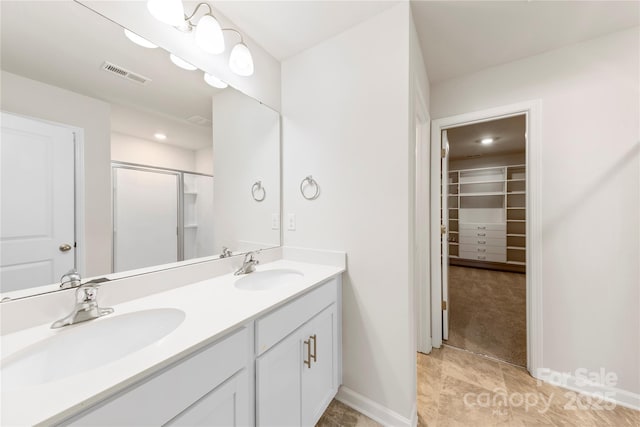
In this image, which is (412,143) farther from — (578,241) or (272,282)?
(578,241)

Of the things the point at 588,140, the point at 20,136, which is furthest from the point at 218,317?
the point at 588,140

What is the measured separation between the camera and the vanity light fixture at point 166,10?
976mm

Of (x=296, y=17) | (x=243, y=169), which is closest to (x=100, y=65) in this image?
(x=243, y=169)

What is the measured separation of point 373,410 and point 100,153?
190 centimetres

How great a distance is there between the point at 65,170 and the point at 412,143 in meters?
1.59

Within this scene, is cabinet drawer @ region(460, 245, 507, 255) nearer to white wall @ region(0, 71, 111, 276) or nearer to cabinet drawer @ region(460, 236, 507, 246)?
cabinet drawer @ region(460, 236, 507, 246)

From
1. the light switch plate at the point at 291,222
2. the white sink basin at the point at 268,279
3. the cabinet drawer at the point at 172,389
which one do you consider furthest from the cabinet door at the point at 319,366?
the light switch plate at the point at 291,222

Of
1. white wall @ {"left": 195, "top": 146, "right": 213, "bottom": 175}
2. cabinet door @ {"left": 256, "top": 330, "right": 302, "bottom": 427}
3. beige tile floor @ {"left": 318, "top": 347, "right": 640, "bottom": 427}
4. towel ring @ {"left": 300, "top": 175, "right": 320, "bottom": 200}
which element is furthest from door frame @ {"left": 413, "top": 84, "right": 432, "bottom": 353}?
white wall @ {"left": 195, "top": 146, "right": 213, "bottom": 175}

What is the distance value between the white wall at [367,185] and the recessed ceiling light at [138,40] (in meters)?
0.88

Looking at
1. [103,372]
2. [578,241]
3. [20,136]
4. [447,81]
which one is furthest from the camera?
[447,81]

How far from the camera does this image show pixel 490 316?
8.52 ft

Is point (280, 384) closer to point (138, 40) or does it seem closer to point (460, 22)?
point (138, 40)

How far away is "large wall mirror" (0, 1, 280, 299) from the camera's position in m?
0.78

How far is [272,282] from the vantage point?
57.5 inches
